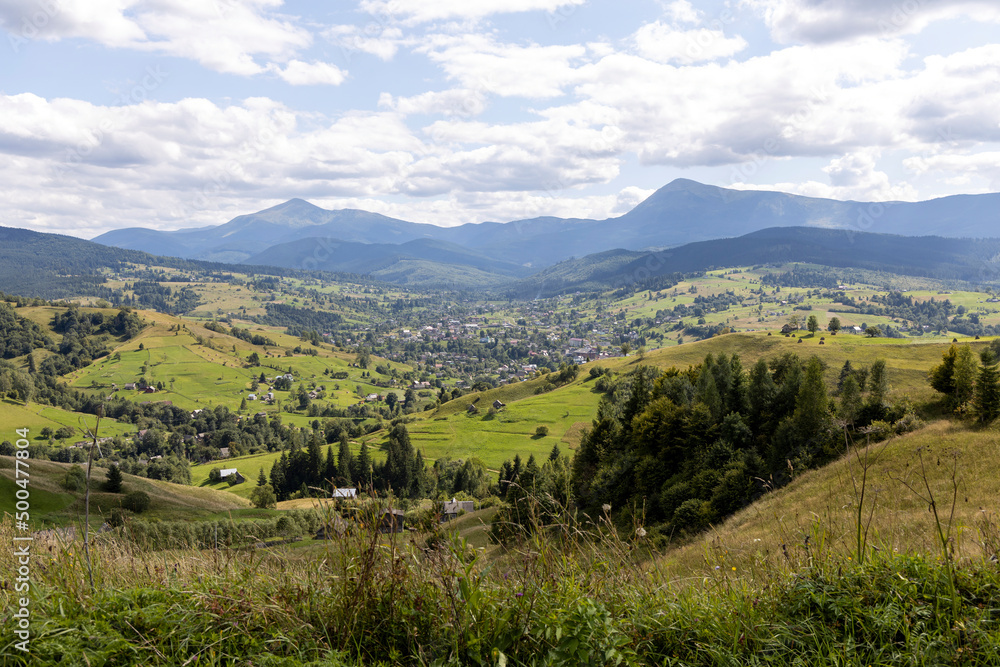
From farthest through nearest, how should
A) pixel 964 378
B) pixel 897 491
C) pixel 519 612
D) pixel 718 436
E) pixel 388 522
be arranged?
pixel 718 436, pixel 964 378, pixel 897 491, pixel 388 522, pixel 519 612

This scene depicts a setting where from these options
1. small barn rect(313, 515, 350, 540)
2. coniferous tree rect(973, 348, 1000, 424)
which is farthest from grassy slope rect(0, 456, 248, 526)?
coniferous tree rect(973, 348, 1000, 424)

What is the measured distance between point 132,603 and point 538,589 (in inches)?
132

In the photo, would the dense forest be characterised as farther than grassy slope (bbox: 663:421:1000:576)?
Yes

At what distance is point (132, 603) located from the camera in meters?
4.07

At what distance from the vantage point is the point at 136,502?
167 feet

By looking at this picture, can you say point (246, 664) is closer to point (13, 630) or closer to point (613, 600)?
point (13, 630)

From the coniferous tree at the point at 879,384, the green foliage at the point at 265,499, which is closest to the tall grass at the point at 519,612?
the coniferous tree at the point at 879,384

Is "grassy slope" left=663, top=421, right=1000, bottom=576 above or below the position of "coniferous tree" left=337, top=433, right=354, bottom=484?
above

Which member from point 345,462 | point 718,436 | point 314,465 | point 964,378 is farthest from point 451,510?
point 314,465

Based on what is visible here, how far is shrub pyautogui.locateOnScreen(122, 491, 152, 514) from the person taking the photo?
50.5 meters

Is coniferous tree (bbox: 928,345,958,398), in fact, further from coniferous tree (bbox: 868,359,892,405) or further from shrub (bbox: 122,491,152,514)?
shrub (bbox: 122,491,152,514)

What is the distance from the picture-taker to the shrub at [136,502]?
1989 inches

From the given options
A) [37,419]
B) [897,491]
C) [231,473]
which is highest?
[897,491]

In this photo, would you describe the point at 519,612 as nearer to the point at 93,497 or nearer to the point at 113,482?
the point at 93,497
